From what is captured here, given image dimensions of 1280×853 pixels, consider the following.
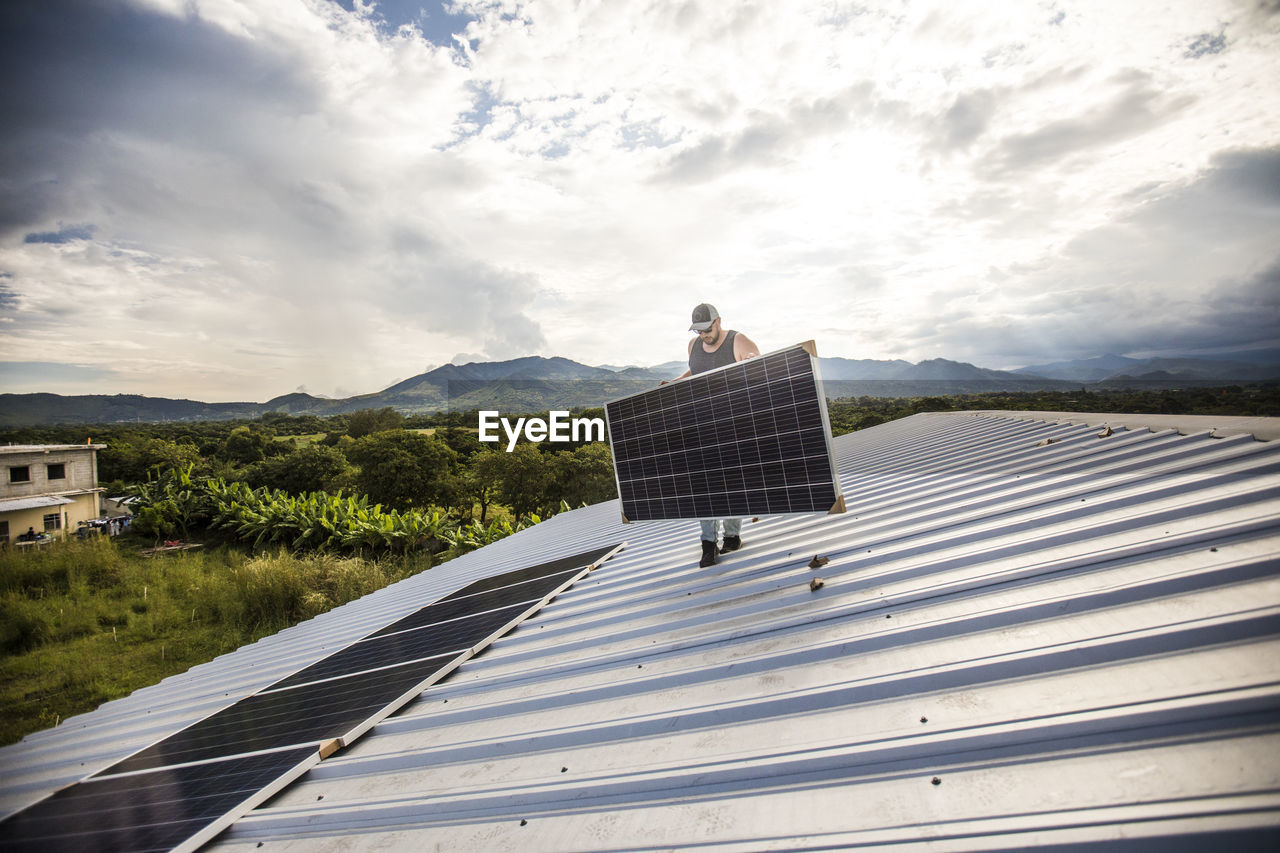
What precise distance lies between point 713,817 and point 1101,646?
1518 mm

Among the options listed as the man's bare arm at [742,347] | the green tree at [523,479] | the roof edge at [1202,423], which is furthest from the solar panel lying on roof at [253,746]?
the green tree at [523,479]

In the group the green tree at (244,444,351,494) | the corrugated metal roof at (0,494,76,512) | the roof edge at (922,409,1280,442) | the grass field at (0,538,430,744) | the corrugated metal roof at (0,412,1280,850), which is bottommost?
the grass field at (0,538,430,744)

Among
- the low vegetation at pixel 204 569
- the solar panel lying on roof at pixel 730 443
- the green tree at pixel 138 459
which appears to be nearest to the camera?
the solar panel lying on roof at pixel 730 443

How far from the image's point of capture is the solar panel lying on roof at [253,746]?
2691mm

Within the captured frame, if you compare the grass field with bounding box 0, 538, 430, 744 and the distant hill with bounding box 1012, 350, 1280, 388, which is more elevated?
the distant hill with bounding box 1012, 350, 1280, 388

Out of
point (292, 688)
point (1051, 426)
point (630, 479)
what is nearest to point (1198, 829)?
point (630, 479)

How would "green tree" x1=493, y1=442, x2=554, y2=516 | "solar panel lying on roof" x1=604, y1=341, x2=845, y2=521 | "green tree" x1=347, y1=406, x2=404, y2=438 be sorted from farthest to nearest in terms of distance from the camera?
"green tree" x1=347, y1=406, x2=404, y2=438, "green tree" x1=493, y1=442, x2=554, y2=516, "solar panel lying on roof" x1=604, y1=341, x2=845, y2=521

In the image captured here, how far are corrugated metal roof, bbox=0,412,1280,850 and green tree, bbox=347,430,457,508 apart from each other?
35.9 meters

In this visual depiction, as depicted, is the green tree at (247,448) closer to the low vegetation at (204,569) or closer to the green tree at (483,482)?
the low vegetation at (204,569)

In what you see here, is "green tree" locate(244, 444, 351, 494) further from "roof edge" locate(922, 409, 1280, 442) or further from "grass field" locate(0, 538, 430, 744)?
"roof edge" locate(922, 409, 1280, 442)

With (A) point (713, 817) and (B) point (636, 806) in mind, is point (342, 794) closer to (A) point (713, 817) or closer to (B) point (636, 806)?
(B) point (636, 806)

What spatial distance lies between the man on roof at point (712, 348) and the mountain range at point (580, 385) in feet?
2.50

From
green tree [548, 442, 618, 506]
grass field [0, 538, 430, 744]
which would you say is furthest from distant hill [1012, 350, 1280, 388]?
green tree [548, 442, 618, 506]

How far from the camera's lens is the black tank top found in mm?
4574
